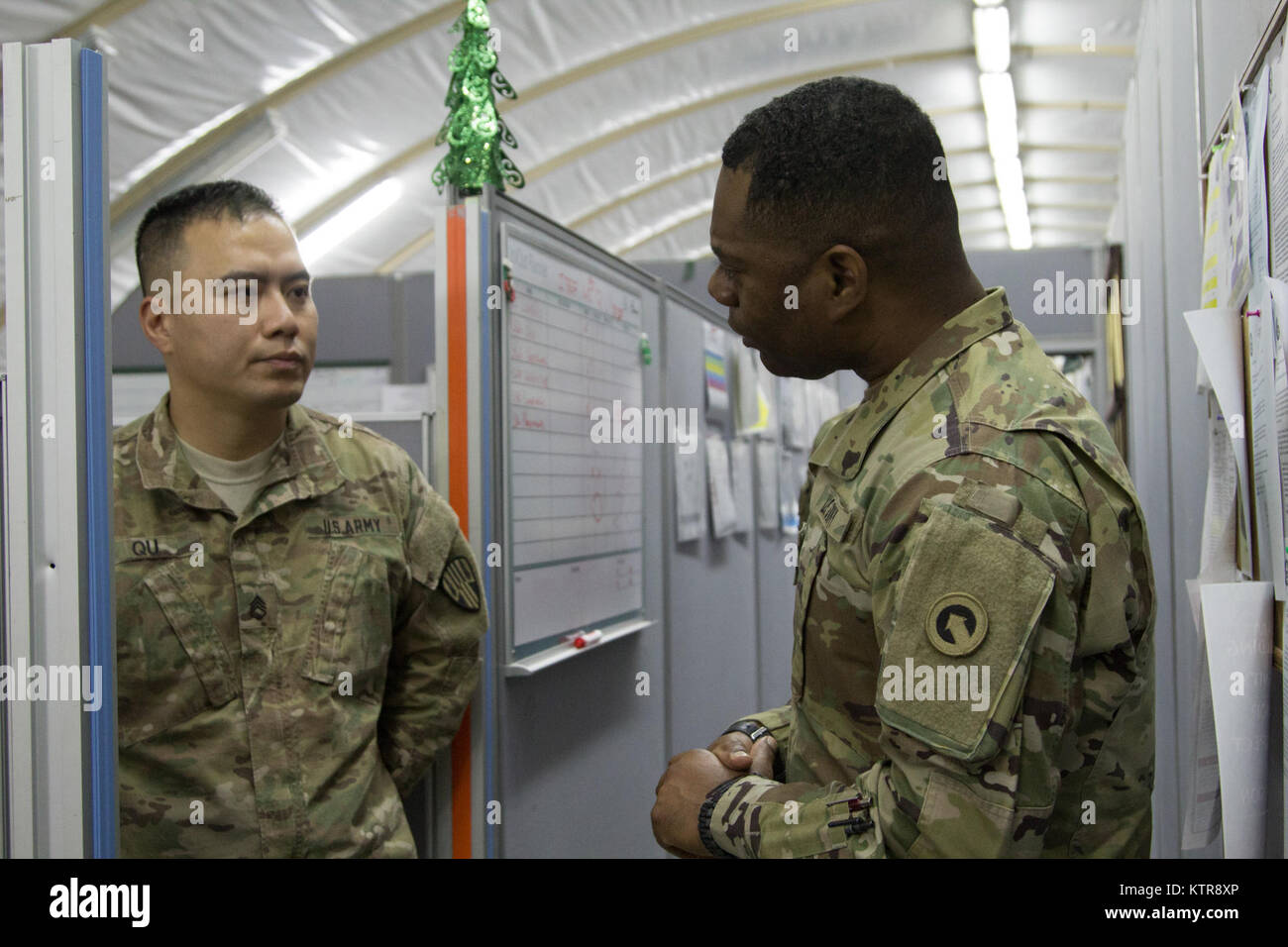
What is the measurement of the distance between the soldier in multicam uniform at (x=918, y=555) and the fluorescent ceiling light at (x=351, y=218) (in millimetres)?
5397

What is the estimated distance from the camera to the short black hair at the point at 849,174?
893 mm

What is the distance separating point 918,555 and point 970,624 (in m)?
0.06

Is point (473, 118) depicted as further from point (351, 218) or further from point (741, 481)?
point (351, 218)

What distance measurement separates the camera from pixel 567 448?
6.52 ft

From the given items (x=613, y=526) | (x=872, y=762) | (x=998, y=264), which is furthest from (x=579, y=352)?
(x=998, y=264)

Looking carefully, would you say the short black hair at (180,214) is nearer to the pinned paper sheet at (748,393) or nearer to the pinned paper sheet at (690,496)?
the pinned paper sheet at (690,496)

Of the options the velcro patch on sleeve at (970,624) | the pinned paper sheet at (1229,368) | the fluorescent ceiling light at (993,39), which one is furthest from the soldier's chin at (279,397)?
the fluorescent ceiling light at (993,39)

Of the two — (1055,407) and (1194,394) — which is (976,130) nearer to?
(1194,394)

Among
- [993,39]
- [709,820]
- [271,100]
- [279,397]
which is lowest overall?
[709,820]

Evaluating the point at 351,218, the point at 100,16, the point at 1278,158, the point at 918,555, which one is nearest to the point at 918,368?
the point at 918,555

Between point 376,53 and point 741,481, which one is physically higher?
point 376,53

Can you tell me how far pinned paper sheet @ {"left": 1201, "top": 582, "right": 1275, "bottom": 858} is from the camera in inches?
34.4

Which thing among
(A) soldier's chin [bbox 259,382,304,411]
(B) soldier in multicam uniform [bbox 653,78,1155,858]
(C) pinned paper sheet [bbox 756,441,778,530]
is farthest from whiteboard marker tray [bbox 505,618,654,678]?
(C) pinned paper sheet [bbox 756,441,778,530]
